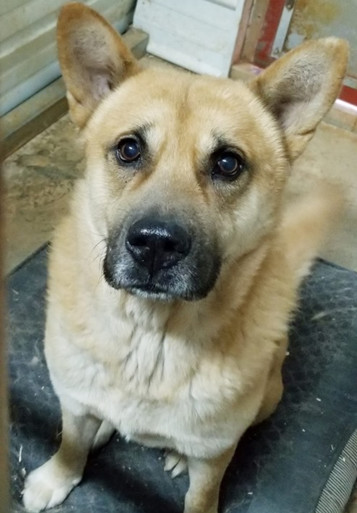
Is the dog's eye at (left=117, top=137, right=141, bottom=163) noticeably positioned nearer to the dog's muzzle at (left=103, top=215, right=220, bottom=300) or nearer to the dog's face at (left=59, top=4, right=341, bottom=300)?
the dog's face at (left=59, top=4, right=341, bottom=300)

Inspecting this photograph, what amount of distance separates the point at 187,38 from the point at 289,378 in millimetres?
1716

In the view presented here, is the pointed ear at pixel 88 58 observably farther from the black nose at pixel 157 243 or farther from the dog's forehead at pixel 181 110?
the black nose at pixel 157 243

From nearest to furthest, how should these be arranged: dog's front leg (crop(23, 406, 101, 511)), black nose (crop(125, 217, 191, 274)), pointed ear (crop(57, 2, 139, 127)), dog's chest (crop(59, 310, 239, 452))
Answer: black nose (crop(125, 217, 191, 274)) → pointed ear (crop(57, 2, 139, 127)) → dog's chest (crop(59, 310, 239, 452)) → dog's front leg (crop(23, 406, 101, 511))

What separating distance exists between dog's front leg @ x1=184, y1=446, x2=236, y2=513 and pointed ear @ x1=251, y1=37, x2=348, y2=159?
698mm

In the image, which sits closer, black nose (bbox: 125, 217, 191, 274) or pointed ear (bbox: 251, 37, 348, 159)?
black nose (bbox: 125, 217, 191, 274)

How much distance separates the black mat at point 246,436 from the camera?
177 cm

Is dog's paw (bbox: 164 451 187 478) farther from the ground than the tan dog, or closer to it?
closer to it

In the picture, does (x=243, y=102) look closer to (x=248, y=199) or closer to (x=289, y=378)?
(x=248, y=199)

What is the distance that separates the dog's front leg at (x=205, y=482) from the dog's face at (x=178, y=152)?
0.49 m

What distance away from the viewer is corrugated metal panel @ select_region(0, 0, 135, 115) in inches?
98.2

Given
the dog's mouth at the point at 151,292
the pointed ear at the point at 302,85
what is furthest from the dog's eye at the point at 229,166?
the dog's mouth at the point at 151,292

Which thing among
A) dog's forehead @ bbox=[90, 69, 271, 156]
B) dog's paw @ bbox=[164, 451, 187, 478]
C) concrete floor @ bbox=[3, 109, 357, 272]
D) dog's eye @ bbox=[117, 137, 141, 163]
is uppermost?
dog's forehead @ bbox=[90, 69, 271, 156]

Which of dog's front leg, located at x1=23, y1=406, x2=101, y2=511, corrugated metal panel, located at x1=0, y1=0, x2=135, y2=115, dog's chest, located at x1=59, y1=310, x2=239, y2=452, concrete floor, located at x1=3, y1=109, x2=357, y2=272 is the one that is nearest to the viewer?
dog's chest, located at x1=59, y1=310, x2=239, y2=452

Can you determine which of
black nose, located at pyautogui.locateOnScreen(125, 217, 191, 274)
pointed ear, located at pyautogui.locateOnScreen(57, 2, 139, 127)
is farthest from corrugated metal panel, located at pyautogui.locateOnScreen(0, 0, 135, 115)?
black nose, located at pyautogui.locateOnScreen(125, 217, 191, 274)
